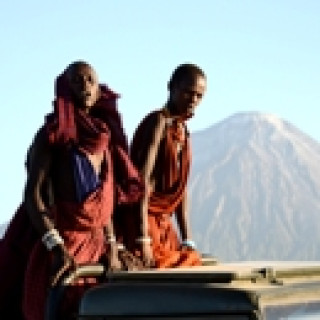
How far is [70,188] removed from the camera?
715 cm

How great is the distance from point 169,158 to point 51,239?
1870 mm

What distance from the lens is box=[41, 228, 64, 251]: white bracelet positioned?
22.6ft

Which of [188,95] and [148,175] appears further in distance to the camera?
[188,95]

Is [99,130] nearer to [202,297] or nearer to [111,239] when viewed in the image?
[111,239]

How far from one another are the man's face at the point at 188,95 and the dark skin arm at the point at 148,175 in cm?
15

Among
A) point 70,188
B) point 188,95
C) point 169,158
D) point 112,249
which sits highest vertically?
point 188,95

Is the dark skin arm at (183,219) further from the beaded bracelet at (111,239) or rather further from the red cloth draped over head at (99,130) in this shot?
the beaded bracelet at (111,239)

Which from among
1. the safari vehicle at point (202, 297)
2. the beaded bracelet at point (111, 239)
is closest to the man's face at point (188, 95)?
the beaded bracelet at point (111, 239)

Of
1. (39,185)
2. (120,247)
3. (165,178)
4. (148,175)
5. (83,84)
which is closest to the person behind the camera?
(39,185)

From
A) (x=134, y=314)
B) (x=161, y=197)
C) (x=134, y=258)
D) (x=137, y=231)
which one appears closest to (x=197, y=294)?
(x=134, y=314)

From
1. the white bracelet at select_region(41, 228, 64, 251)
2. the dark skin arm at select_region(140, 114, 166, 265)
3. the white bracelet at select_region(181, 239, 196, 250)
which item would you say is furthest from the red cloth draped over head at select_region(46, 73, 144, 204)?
the white bracelet at select_region(181, 239, 196, 250)

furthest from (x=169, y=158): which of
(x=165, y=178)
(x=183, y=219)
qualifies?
(x=183, y=219)

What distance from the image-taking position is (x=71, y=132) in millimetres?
7176

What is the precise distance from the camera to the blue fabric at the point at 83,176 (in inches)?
280
